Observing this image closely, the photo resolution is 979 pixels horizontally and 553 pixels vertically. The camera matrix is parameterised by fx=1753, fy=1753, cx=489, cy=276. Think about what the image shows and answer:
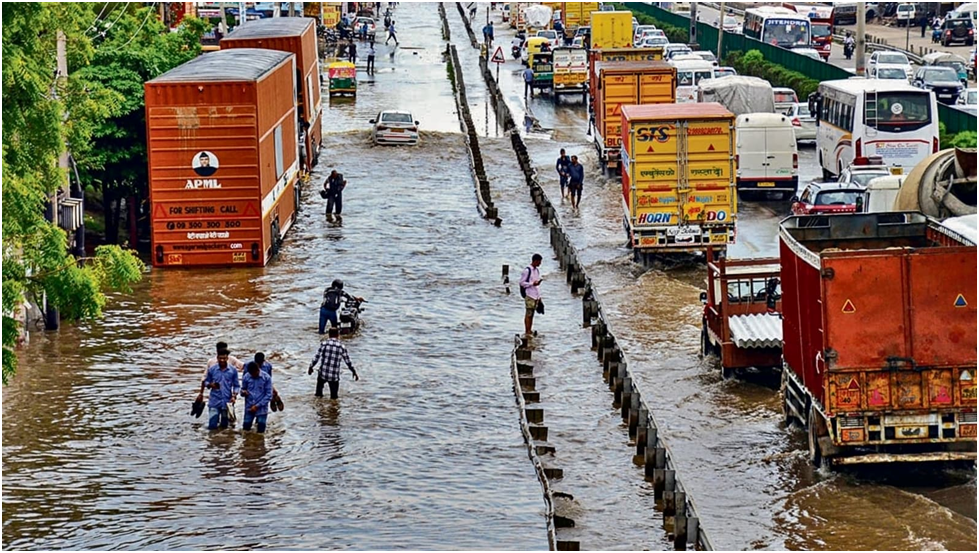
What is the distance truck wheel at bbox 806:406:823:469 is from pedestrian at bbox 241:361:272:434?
262 inches

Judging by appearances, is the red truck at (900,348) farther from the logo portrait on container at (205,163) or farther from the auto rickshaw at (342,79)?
the auto rickshaw at (342,79)

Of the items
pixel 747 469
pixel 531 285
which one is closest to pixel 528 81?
pixel 531 285

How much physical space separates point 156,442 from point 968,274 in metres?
10.2

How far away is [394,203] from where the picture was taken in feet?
148

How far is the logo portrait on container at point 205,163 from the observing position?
33156 mm

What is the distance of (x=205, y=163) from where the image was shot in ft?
109

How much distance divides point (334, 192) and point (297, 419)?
19.3 meters

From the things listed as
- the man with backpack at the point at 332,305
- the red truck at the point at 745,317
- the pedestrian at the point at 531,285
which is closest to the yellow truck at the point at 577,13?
the pedestrian at the point at 531,285

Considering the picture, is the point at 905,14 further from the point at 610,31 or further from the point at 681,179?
the point at 681,179

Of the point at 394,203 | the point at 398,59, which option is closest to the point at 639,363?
the point at 394,203

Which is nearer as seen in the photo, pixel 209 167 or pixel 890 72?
pixel 209 167

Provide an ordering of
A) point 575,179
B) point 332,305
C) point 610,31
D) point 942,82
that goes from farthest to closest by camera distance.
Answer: point 610,31 → point 942,82 → point 575,179 → point 332,305

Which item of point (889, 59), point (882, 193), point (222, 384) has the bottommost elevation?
point (222, 384)

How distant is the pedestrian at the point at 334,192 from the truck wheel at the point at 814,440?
2289cm
